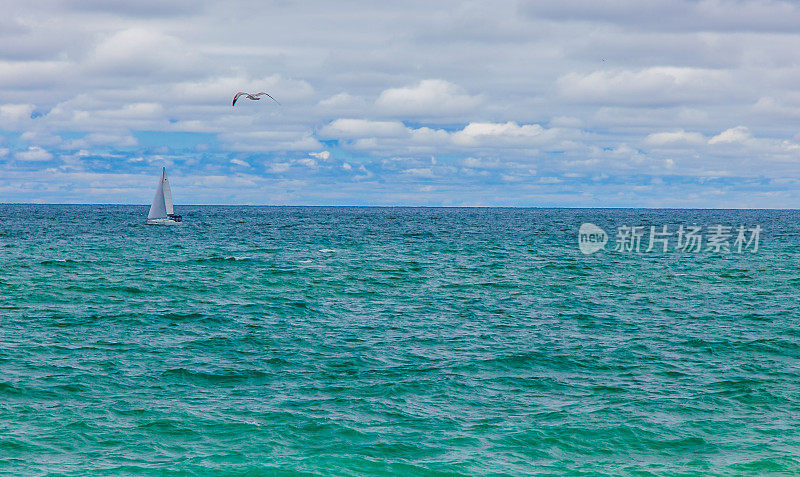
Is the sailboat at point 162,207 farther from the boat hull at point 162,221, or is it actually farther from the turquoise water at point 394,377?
the turquoise water at point 394,377

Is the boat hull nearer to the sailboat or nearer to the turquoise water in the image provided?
the sailboat

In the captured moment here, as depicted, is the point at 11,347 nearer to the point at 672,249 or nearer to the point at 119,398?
the point at 119,398

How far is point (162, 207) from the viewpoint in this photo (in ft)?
439

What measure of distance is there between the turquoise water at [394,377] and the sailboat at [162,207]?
267 ft

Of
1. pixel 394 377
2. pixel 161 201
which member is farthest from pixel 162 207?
pixel 394 377

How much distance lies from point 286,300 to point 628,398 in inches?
984

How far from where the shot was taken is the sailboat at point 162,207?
131000 mm

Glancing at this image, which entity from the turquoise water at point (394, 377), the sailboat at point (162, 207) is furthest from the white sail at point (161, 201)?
the turquoise water at point (394, 377)

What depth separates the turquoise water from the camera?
18.3 metres

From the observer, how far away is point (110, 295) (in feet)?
145

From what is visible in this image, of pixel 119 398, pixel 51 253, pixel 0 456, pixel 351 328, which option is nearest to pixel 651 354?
pixel 351 328

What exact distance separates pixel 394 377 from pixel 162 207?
4608 inches

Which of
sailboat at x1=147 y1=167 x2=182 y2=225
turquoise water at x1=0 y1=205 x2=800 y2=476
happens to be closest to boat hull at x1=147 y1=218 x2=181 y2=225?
sailboat at x1=147 y1=167 x2=182 y2=225

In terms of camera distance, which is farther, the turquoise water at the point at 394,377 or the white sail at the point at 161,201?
the white sail at the point at 161,201
